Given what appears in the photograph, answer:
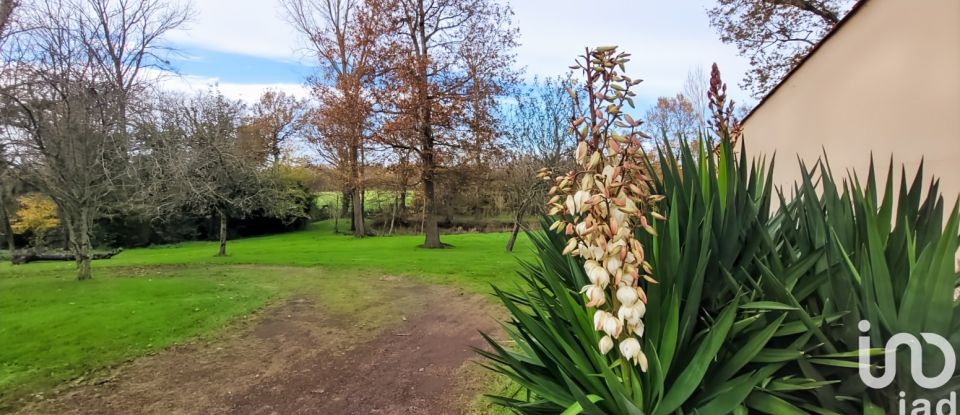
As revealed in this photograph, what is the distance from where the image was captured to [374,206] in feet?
99.1

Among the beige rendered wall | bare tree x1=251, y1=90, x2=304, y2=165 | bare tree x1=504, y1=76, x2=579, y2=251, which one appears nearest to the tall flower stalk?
the beige rendered wall

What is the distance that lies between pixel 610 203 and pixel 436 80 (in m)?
15.1

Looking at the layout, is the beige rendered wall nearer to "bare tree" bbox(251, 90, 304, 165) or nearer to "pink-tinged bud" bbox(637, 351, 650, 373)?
"pink-tinged bud" bbox(637, 351, 650, 373)

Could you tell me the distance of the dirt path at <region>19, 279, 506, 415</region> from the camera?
3.63m

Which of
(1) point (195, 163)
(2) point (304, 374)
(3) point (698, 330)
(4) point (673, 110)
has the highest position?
(4) point (673, 110)

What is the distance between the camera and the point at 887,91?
148 inches

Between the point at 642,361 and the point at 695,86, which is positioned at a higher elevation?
the point at 695,86

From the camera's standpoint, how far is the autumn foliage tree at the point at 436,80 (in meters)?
14.7

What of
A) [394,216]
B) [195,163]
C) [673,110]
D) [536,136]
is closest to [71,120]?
[195,163]

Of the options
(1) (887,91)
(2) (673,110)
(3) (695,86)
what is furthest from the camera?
(2) (673,110)

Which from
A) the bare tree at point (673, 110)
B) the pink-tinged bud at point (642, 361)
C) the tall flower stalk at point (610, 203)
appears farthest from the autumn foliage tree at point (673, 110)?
the pink-tinged bud at point (642, 361)

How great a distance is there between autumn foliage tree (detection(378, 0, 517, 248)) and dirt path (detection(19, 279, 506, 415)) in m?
9.58

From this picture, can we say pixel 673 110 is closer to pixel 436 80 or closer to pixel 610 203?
pixel 436 80

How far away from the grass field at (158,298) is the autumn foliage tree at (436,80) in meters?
4.10
